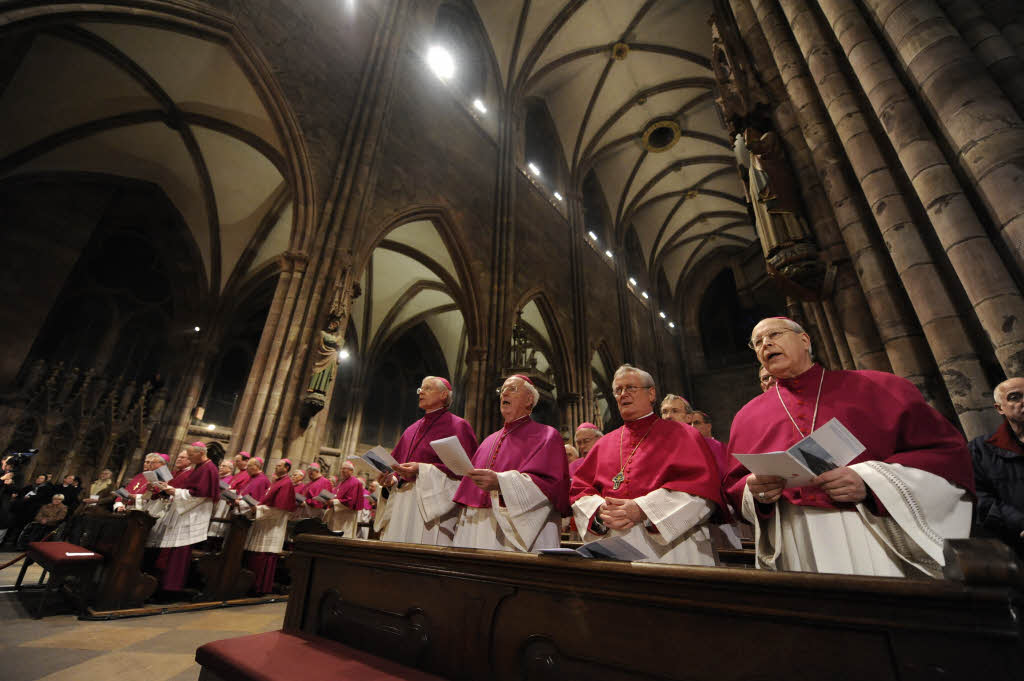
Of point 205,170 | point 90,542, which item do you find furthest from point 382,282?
point 90,542

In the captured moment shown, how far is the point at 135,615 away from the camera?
366 cm

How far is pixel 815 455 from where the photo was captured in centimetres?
119

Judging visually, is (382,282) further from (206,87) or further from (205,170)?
(206,87)

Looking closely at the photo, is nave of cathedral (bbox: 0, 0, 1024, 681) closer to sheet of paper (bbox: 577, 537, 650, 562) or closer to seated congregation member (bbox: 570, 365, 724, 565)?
seated congregation member (bbox: 570, 365, 724, 565)

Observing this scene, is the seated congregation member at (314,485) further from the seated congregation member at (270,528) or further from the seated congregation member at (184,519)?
the seated congregation member at (184,519)

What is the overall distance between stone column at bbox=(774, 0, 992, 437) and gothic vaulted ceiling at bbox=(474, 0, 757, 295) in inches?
395

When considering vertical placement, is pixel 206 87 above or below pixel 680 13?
below

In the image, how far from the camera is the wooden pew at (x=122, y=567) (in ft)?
12.3

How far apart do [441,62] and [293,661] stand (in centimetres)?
1177

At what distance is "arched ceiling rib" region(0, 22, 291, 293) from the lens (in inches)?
289

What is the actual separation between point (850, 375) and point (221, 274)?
1368cm

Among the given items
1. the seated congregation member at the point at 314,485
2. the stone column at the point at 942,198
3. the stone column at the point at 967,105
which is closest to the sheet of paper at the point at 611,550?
the stone column at the point at 942,198

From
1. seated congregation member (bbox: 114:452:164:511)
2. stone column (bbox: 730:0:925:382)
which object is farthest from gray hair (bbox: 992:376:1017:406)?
seated congregation member (bbox: 114:452:164:511)

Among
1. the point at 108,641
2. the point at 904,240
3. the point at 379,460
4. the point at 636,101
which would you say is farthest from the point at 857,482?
the point at 636,101
